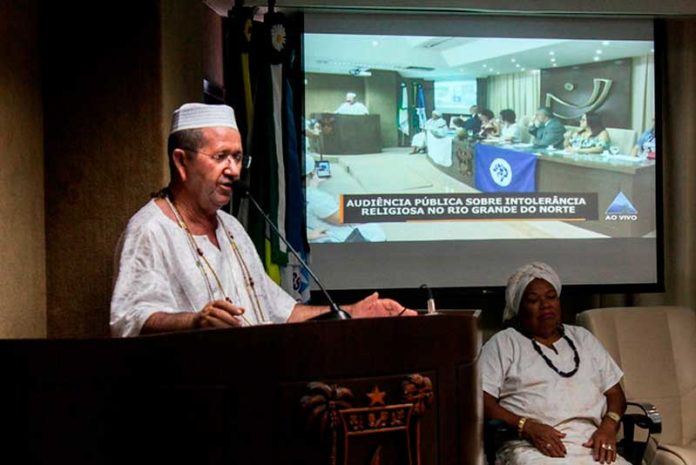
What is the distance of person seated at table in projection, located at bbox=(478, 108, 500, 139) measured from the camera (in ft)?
15.0

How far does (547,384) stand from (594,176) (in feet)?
4.33

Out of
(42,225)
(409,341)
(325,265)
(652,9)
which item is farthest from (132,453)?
(652,9)

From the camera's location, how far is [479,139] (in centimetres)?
457

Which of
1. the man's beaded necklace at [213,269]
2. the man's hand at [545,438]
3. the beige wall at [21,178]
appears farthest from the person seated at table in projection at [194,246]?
the man's hand at [545,438]

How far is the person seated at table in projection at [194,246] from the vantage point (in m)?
2.03

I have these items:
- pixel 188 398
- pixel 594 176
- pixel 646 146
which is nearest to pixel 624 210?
pixel 594 176

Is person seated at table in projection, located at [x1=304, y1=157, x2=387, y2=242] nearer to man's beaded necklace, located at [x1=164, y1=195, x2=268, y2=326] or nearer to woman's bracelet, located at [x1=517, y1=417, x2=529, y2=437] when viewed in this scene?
woman's bracelet, located at [x1=517, y1=417, x2=529, y2=437]

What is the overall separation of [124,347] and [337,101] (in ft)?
9.90

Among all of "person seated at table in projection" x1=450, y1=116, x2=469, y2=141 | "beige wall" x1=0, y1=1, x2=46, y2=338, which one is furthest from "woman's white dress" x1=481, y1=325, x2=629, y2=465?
"beige wall" x1=0, y1=1, x2=46, y2=338

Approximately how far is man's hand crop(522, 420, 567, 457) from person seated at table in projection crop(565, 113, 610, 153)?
156 centimetres

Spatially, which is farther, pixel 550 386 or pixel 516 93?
pixel 516 93

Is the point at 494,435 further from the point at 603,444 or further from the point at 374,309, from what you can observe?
the point at 374,309

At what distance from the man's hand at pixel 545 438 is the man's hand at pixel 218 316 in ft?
6.96

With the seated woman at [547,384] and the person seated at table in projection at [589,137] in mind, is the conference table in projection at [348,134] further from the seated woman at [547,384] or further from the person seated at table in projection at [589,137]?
the seated woman at [547,384]
